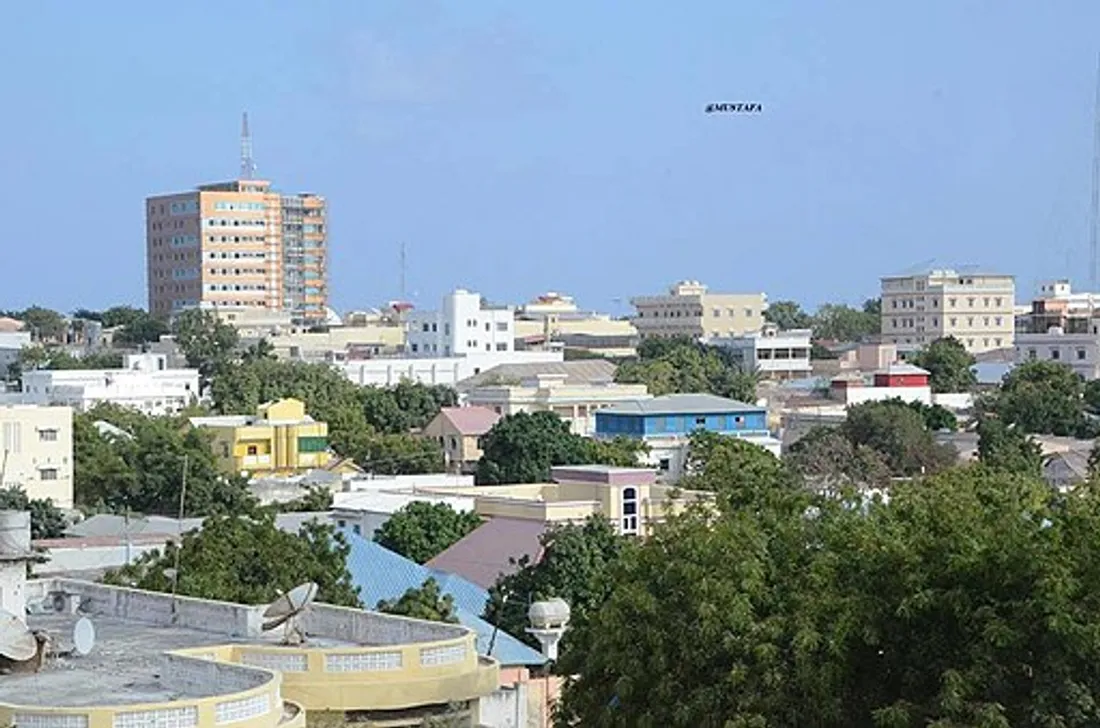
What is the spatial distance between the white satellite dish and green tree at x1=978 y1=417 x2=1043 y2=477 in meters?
31.0

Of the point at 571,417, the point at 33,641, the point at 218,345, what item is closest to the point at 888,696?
the point at 33,641

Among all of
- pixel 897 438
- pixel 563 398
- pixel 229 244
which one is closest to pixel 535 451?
pixel 897 438

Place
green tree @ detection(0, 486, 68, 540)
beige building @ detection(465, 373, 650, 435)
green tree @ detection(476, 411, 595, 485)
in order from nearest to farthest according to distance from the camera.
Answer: green tree @ detection(0, 486, 68, 540), green tree @ detection(476, 411, 595, 485), beige building @ detection(465, 373, 650, 435)

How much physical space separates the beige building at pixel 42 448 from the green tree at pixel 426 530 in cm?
1165

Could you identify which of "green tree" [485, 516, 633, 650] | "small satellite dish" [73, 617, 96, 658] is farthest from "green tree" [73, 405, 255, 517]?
"small satellite dish" [73, 617, 96, 658]

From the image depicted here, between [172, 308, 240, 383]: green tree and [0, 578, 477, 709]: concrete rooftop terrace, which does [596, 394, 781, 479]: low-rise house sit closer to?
[172, 308, 240, 383]: green tree

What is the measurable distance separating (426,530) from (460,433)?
84.6 feet

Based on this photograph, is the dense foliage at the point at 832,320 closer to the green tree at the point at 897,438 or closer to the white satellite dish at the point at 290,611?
the green tree at the point at 897,438

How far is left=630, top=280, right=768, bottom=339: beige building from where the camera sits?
119 m

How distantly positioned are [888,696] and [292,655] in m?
4.41

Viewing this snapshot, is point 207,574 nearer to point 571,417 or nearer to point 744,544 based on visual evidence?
point 744,544

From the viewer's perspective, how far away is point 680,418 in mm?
Answer: 59844

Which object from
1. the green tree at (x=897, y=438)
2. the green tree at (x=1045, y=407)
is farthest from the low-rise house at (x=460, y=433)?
the green tree at (x=1045, y=407)

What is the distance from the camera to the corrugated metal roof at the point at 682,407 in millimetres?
59906
